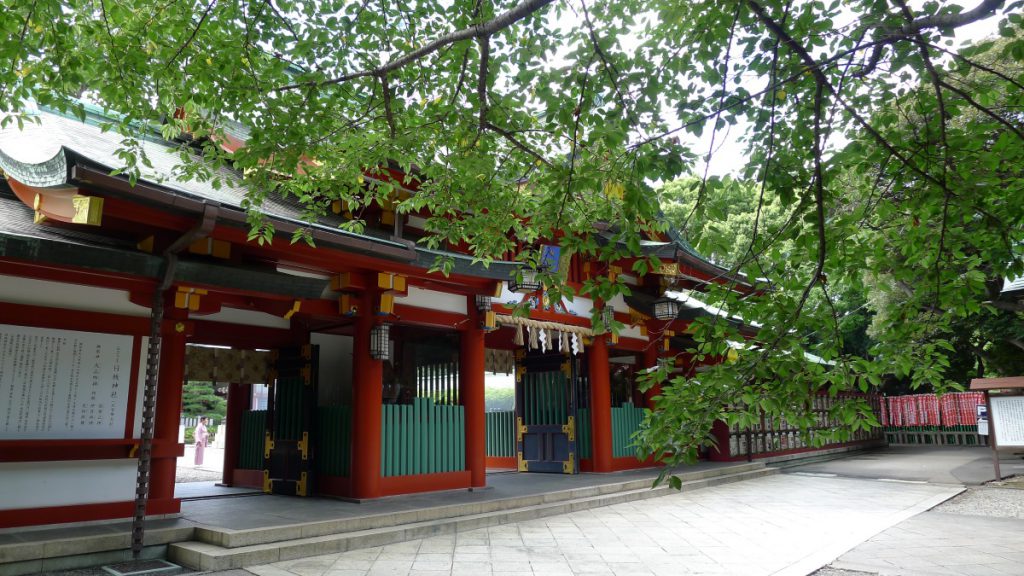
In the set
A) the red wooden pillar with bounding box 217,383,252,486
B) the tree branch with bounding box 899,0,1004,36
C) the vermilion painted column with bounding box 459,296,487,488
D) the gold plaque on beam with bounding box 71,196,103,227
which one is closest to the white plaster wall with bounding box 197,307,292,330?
the red wooden pillar with bounding box 217,383,252,486

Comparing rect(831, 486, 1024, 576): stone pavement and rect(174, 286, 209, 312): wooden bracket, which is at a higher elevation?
rect(174, 286, 209, 312): wooden bracket

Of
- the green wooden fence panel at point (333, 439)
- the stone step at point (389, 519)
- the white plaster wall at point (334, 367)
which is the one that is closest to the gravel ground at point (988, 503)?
the stone step at point (389, 519)

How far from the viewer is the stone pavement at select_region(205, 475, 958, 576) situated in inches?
232

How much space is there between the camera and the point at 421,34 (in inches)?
228

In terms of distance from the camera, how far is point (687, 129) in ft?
12.7

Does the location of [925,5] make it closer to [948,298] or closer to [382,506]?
[948,298]

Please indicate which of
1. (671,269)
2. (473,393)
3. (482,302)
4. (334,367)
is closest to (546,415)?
(473,393)

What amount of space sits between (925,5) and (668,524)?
256 inches

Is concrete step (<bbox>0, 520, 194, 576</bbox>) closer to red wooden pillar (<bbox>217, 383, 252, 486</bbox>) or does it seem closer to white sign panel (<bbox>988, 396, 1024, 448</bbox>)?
red wooden pillar (<bbox>217, 383, 252, 486</bbox>)

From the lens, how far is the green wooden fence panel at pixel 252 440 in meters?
10.3

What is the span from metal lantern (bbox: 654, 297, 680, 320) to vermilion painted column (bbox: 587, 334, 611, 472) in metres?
1.31

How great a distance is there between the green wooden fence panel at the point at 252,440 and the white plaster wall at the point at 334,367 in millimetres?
1051

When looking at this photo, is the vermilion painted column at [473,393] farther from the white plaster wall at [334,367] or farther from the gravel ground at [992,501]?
the gravel ground at [992,501]

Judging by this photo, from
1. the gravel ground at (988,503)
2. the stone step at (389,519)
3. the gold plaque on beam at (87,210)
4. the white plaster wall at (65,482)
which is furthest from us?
the gravel ground at (988,503)
